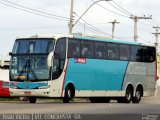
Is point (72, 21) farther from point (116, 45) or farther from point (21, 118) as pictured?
point (21, 118)

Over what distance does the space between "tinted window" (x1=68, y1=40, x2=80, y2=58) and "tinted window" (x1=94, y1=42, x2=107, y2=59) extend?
1485 millimetres

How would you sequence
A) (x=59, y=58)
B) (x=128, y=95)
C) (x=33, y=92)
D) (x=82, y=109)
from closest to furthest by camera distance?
(x=82, y=109), (x=33, y=92), (x=59, y=58), (x=128, y=95)

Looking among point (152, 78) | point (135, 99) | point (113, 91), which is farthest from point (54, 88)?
point (152, 78)

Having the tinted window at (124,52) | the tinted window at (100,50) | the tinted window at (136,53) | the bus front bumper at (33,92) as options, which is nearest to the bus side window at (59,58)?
the bus front bumper at (33,92)

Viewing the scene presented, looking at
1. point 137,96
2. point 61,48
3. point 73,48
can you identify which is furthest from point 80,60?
point 137,96

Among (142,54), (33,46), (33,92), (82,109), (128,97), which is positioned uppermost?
(33,46)

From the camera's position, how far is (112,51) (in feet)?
105

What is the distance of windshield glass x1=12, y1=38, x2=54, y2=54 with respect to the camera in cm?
2825

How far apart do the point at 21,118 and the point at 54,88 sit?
14313mm

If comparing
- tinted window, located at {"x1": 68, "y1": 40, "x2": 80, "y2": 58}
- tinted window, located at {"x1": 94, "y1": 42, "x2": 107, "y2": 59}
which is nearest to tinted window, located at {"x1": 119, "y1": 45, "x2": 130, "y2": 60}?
tinted window, located at {"x1": 94, "y1": 42, "x2": 107, "y2": 59}

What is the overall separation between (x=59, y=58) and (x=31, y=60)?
1338mm

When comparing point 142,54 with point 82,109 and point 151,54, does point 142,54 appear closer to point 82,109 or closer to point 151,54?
point 151,54

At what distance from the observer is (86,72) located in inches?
1201

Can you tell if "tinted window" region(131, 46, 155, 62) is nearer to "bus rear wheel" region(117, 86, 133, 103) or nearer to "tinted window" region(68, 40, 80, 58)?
"bus rear wheel" region(117, 86, 133, 103)
